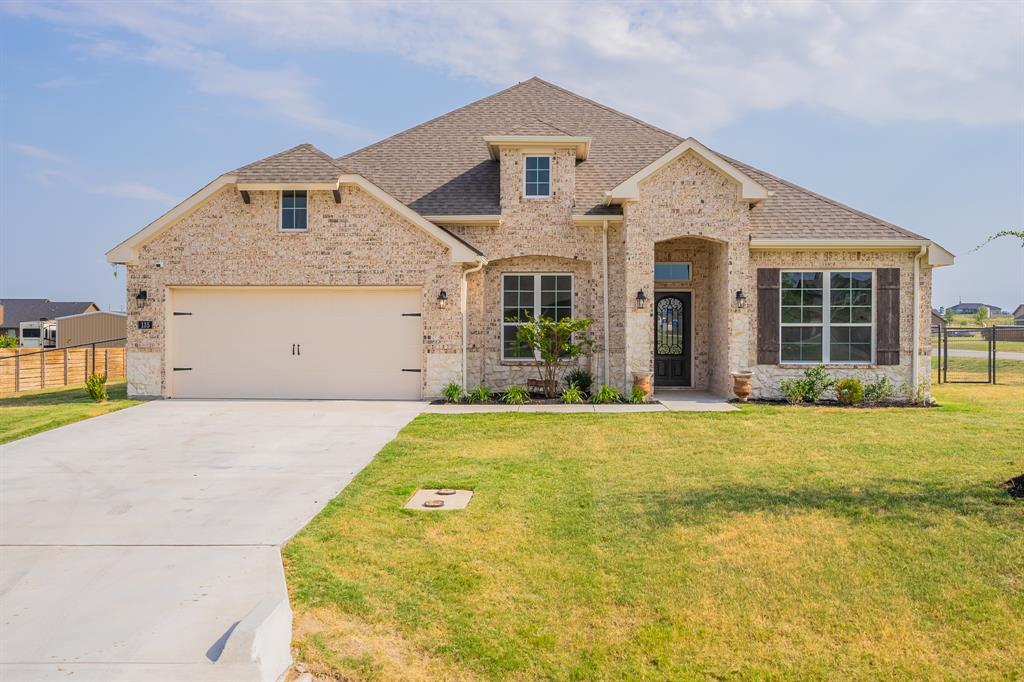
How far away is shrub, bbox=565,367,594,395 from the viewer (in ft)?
50.2

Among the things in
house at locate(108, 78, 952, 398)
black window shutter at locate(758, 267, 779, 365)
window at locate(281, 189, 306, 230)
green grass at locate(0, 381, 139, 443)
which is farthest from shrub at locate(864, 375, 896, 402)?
green grass at locate(0, 381, 139, 443)

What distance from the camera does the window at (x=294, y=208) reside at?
14.8 metres

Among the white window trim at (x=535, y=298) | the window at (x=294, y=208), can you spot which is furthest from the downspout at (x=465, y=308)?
the window at (x=294, y=208)

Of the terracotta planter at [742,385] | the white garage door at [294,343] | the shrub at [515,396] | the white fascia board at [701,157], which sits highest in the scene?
the white fascia board at [701,157]

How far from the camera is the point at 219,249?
1479cm

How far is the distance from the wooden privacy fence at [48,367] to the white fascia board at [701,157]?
14146 millimetres

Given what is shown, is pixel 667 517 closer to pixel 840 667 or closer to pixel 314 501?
pixel 840 667

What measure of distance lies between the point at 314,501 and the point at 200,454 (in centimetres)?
328

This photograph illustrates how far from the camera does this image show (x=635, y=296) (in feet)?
48.4

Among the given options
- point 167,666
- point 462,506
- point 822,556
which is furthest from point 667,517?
point 167,666

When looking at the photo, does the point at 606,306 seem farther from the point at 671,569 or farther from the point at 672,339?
the point at 671,569

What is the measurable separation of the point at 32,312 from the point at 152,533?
62.4m

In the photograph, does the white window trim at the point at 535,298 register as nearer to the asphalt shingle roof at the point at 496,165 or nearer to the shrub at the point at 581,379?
the shrub at the point at 581,379

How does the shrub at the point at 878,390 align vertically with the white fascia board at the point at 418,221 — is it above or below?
below
